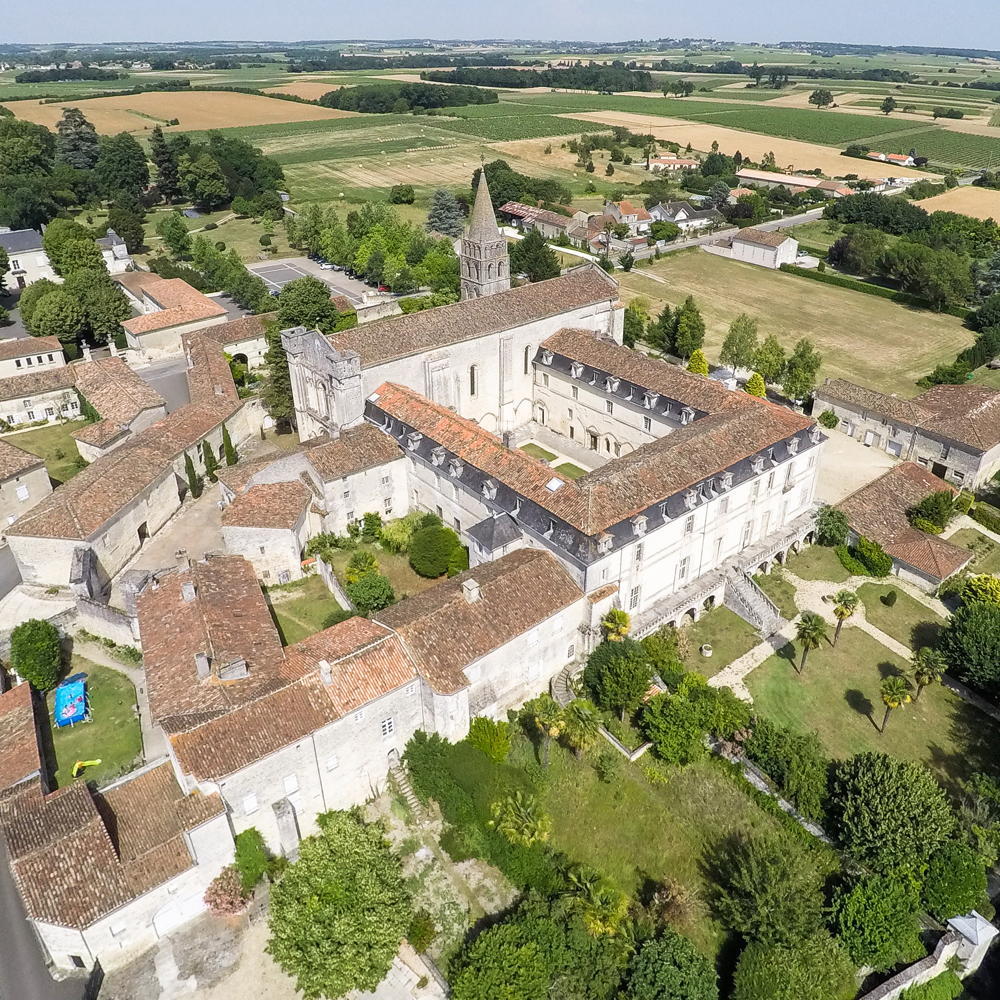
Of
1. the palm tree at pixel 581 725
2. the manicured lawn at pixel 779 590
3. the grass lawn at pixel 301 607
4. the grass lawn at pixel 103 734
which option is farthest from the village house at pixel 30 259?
the palm tree at pixel 581 725

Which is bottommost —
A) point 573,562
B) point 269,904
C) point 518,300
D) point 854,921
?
point 269,904

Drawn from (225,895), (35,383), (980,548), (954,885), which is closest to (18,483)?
(35,383)

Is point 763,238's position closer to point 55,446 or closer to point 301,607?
point 301,607

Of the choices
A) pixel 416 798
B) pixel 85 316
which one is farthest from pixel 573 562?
pixel 85 316

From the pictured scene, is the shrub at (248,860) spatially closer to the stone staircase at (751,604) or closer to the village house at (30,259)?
the stone staircase at (751,604)

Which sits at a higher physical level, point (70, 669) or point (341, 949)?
point (341, 949)

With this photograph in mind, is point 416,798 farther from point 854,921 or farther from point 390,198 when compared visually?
point 390,198

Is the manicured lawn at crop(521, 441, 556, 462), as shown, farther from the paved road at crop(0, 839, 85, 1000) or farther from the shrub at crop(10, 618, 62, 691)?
the paved road at crop(0, 839, 85, 1000)
